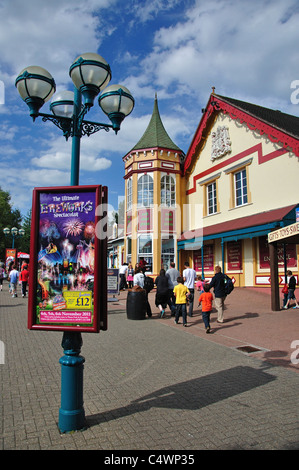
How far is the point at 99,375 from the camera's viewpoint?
5.60m

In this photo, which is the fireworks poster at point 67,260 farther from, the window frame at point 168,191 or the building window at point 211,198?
the window frame at point 168,191

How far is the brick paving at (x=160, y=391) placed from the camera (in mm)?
3471

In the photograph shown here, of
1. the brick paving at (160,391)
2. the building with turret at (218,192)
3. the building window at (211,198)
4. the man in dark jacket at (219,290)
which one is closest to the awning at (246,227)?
the building with turret at (218,192)

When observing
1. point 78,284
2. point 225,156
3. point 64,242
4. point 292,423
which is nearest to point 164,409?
point 292,423

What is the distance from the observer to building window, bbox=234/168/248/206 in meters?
18.7

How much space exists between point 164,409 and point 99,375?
1703 mm

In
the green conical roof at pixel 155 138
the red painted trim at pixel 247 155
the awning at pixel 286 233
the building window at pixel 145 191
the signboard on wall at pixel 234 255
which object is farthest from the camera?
the green conical roof at pixel 155 138

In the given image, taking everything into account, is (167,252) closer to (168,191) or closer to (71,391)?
(168,191)

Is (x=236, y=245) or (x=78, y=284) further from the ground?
(x=236, y=245)

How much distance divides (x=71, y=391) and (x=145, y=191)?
67.5 ft

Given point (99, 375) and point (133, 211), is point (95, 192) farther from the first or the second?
point (133, 211)

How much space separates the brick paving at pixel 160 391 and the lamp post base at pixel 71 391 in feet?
0.37

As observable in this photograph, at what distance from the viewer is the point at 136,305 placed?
444 inches
